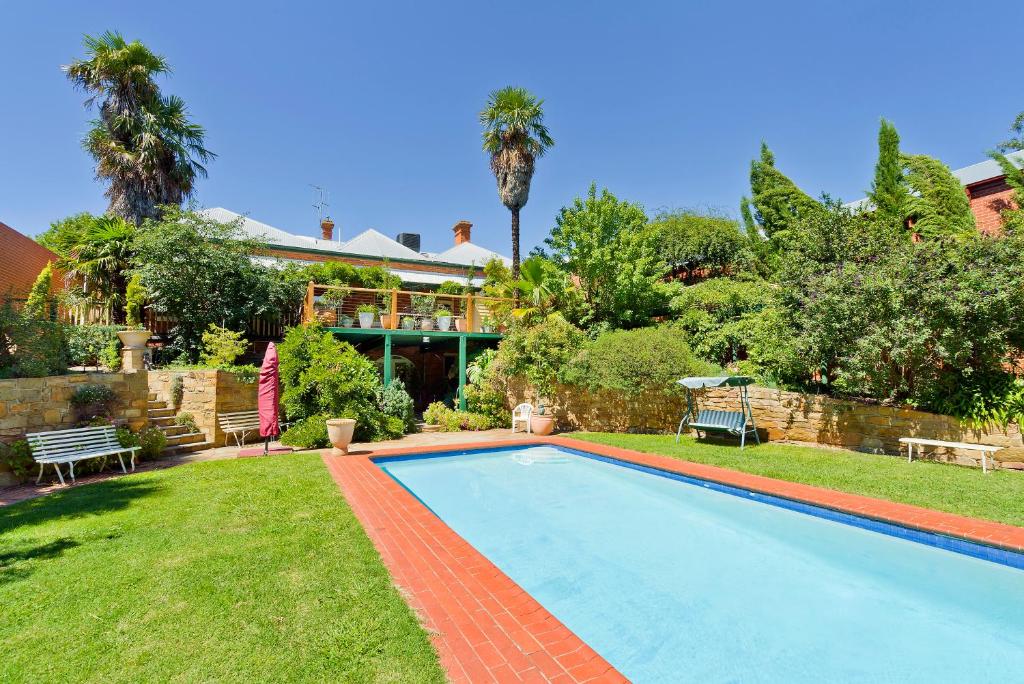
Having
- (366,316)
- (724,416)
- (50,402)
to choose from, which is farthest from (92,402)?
(724,416)

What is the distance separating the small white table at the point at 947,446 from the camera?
26.8 feet

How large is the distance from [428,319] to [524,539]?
1081 cm

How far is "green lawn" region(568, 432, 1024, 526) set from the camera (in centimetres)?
633

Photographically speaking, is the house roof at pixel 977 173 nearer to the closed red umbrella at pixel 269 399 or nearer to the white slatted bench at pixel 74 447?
the closed red umbrella at pixel 269 399

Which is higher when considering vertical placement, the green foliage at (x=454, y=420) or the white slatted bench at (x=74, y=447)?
the white slatted bench at (x=74, y=447)

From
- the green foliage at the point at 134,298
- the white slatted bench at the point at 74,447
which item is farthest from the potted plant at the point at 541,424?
the green foliage at the point at 134,298

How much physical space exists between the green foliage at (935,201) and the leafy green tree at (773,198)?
380 cm

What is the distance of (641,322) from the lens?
57.2 feet

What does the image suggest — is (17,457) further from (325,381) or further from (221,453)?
(325,381)

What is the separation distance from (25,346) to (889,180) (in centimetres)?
2613

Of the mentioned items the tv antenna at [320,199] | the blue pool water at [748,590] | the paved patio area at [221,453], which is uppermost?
the tv antenna at [320,199]

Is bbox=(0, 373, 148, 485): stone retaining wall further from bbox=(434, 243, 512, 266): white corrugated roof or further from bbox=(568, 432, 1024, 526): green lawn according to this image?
bbox=(434, 243, 512, 266): white corrugated roof

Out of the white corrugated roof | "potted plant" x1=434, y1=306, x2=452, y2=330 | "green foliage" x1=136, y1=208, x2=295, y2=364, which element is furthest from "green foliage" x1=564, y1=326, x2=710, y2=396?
the white corrugated roof

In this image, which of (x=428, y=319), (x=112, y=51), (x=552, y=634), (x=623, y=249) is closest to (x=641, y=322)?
(x=623, y=249)
